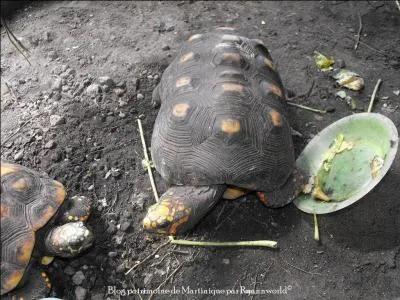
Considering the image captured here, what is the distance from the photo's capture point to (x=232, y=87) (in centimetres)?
211

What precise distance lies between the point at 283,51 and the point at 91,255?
7.44 ft

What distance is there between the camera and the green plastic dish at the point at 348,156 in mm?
2230

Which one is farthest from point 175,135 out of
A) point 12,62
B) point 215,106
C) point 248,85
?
point 12,62

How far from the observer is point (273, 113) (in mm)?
2156

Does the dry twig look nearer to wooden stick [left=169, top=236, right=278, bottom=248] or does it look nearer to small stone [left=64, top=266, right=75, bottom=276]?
wooden stick [left=169, top=236, right=278, bottom=248]

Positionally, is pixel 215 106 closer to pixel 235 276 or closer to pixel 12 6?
pixel 235 276

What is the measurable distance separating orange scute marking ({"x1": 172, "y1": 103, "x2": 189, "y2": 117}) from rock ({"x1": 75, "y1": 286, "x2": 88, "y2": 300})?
3.50 feet

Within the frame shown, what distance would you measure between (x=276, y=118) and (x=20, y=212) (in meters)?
1.45

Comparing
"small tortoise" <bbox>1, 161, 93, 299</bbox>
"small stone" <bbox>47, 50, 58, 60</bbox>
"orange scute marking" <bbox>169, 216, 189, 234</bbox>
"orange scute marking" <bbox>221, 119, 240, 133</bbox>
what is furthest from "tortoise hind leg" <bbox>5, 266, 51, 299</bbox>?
"small stone" <bbox>47, 50, 58, 60</bbox>

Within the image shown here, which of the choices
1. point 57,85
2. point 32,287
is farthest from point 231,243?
point 57,85

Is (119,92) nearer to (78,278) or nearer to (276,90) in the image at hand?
(276,90)

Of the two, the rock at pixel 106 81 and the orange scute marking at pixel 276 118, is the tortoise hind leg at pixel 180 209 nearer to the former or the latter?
the orange scute marking at pixel 276 118

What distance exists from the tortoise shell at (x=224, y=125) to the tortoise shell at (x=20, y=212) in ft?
2.04

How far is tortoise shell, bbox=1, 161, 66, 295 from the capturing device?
191 cm
